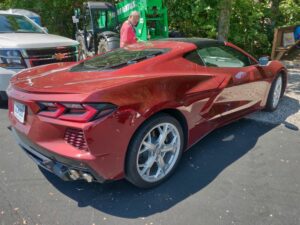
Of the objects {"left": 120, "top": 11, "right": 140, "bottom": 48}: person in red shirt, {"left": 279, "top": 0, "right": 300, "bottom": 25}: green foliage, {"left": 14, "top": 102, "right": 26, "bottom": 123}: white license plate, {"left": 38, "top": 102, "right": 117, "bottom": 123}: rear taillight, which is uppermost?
{"left": 279, "top": 0, "right": 300, "bottom": 25}: green foliage

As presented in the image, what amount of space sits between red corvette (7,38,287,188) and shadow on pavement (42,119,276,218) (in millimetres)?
155

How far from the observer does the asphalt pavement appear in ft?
8.54

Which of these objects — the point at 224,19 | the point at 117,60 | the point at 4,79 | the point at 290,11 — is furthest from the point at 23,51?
the point at 290,11

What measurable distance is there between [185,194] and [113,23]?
7.71 metres

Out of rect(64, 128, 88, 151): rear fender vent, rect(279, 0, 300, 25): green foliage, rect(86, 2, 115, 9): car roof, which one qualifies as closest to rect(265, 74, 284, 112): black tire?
rect(64, 128, 88, 151): rear fender vent

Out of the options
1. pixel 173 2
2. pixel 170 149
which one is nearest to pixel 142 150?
pixel 170 149

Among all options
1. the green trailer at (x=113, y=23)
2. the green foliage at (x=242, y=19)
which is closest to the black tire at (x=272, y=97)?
the green trailer at (x=113, y=23)

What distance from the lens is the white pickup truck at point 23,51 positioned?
16.5 feet

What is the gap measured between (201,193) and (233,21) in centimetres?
836

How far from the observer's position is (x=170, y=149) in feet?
10.2

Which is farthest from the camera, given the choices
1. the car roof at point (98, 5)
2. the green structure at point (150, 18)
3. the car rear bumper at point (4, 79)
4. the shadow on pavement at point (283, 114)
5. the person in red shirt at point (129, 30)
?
the car roof at point (98, 5)

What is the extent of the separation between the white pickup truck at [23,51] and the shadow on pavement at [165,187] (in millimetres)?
2550

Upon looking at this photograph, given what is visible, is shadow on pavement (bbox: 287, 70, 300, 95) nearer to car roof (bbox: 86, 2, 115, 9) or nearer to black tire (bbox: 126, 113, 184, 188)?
black tire (bbox: 126, 113, 184, 188)

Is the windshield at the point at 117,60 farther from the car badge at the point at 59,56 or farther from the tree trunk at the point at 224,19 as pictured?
the tree trunk at the point at 224,19
